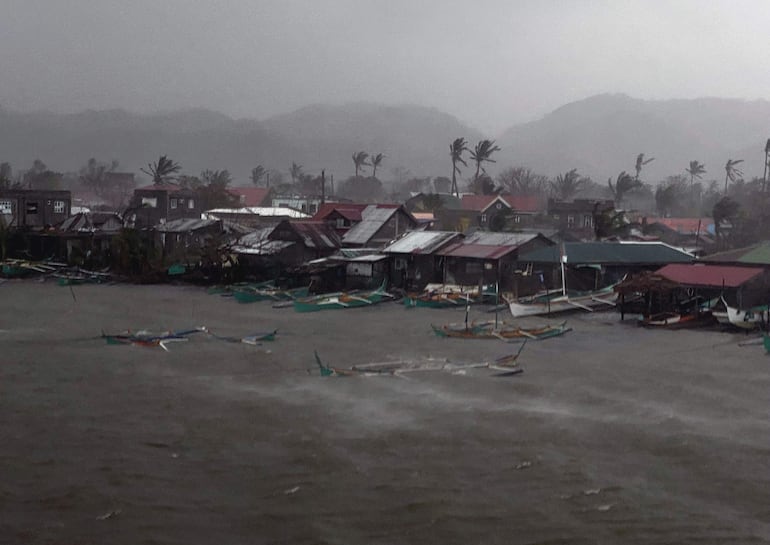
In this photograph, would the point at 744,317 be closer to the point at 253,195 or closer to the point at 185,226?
the point at 185,226

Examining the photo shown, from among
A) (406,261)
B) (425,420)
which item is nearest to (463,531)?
(425,420)

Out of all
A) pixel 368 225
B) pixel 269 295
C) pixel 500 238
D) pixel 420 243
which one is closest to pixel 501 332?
pixel 500 238

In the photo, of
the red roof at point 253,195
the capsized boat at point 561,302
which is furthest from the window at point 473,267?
the red roof at point 253,195

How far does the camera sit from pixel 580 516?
11.4m

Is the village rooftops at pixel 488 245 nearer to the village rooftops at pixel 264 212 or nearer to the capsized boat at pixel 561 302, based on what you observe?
the capsized boat at pixel 561 302

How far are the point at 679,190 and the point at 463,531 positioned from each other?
12026cm

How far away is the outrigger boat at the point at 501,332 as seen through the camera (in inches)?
1004

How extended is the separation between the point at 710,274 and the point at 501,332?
29.6 feet

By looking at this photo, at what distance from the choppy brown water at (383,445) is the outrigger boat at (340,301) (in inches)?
307

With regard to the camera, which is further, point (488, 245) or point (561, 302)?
point (488, 245)

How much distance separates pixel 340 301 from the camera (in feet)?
111

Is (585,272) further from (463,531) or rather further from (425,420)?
(463,531)

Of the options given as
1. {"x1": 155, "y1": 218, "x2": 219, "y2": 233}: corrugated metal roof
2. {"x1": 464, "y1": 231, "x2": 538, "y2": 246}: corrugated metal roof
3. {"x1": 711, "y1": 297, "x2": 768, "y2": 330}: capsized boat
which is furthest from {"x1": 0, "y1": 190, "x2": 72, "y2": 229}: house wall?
{"x1": 711, "y1": 297, "x2": 768, "y2": 330}: capsized boat

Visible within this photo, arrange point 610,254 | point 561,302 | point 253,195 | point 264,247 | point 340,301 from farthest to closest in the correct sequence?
point 253,195, point 264,247, point 610,254, point 340,301, point 561,302
